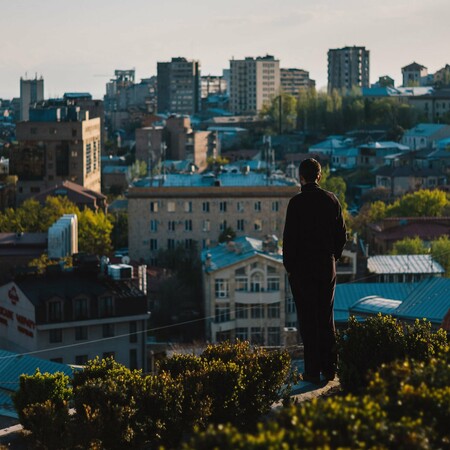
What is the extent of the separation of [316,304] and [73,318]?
19.4m

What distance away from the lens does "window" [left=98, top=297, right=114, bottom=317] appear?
98.8ft

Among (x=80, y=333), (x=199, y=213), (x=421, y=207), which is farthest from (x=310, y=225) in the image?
(x=421, y=207)

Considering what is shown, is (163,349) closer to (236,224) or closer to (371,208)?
(236,224)

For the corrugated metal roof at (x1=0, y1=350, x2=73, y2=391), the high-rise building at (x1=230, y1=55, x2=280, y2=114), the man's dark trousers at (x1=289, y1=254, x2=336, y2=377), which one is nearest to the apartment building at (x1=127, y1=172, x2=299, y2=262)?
the corrugated metal roof at (x1=0, y1=350, x2=73, y2=391)

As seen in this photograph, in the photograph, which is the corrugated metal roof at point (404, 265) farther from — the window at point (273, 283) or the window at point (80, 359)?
the window at point (80, 359)

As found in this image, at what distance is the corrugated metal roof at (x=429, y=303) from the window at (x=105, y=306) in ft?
22.1

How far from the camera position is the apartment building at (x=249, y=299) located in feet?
126

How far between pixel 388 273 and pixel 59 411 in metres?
30.1

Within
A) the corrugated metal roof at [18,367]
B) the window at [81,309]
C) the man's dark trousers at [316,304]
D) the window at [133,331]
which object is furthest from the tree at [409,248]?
the man's dark trousers at [316,304]

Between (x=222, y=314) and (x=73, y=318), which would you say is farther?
(x=222, y=314)

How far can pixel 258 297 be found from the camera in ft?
127

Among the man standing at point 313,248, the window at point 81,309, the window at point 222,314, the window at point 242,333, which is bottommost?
the window at point 242,333

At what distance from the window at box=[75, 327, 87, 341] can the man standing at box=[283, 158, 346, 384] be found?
760 inches

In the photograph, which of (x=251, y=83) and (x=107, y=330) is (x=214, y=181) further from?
(x=251, y=83)
